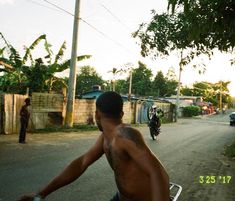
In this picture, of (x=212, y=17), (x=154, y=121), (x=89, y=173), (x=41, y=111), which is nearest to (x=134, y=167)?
(x=212, y=17)

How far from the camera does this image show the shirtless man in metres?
2.17

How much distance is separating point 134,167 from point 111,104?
441 millimetres

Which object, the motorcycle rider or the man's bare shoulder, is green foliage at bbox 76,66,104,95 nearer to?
the motorcycle rider

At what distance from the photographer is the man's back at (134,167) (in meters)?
2.17

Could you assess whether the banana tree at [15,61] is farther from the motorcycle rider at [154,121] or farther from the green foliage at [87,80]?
the green foliage at [87,80]

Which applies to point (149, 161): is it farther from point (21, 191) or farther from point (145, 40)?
point (145, 40)

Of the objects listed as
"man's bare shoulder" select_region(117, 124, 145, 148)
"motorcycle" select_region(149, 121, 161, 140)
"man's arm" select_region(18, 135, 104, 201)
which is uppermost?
"man's bare shoulder" select_region(117, 124, 145, 148)

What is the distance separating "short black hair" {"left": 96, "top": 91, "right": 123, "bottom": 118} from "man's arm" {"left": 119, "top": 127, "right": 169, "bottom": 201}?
0.17 metres

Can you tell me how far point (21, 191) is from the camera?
21.5ft
